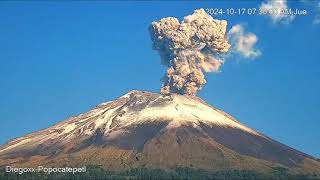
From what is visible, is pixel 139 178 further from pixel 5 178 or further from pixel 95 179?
pixel 5 178

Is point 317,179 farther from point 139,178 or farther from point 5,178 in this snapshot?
point 5,178

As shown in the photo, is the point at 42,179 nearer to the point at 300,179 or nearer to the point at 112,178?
the point at 112,178

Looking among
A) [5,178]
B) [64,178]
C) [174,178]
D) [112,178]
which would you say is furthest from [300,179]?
[5,178]

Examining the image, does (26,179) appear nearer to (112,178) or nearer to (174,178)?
(112,178)

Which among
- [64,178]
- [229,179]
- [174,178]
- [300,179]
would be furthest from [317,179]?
[64,178]

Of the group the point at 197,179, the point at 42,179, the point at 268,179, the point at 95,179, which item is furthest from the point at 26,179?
the point at 268,179

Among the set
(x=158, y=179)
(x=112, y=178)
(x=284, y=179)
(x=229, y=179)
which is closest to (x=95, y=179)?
(x=112, y=178)
